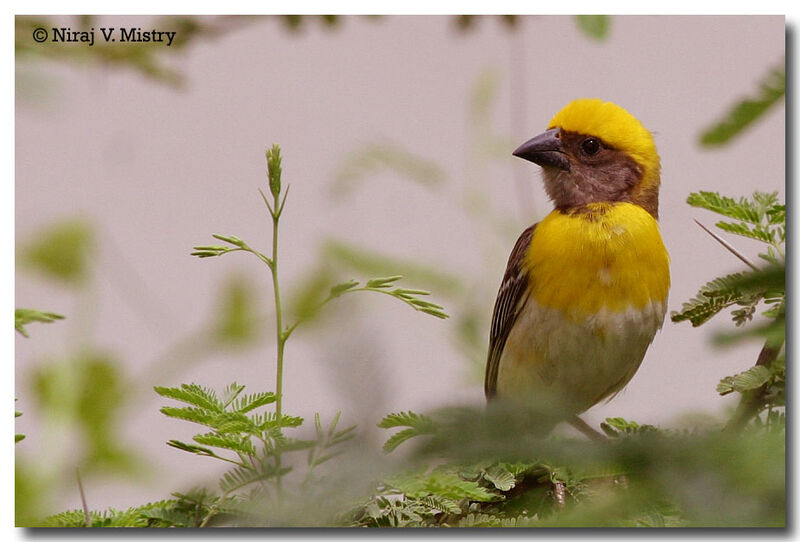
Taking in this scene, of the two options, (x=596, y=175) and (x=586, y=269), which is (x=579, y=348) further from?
(x=596, y=175)

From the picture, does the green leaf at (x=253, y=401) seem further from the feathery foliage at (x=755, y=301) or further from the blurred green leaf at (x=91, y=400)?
the feathery foliage at (x=755, y=301)

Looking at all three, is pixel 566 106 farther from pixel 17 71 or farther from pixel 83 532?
pixel 83 532

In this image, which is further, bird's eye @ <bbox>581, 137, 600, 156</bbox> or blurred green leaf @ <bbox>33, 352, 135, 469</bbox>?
bird's eye @ <bbox>581, 137, 600, 156</bbox>

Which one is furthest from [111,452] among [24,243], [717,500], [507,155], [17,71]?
[717,500]

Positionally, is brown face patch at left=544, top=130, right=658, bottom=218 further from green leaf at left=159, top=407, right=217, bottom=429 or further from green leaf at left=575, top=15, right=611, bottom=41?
green leaf at left=159, top=407, right=217, bottom=429

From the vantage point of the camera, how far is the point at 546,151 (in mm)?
2816

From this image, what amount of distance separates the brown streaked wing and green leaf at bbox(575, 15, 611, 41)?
0.67m

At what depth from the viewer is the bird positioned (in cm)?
261

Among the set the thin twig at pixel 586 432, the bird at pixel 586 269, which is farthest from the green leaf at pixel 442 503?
the thin twig at pixel 586 432

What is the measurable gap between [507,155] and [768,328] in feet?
6.98

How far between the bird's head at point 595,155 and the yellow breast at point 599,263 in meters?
0.08

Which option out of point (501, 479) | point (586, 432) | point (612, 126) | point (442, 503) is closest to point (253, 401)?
point (442, 503)

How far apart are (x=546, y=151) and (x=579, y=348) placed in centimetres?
65

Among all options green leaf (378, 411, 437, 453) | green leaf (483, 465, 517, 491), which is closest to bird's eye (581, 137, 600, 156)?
green leaf (483, 465, 517, 491)
